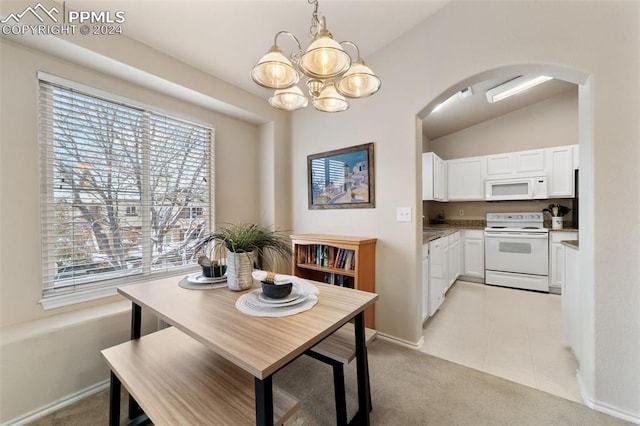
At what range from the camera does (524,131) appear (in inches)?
161

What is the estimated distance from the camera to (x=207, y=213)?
273cm

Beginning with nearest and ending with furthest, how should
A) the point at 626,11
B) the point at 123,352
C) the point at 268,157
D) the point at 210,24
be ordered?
the point at 123,352 → the point at 626,11 → the point at 210,24 → the point at 268,157

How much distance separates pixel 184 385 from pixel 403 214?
193 centimetres

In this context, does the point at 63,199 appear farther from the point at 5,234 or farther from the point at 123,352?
the point at 123,352

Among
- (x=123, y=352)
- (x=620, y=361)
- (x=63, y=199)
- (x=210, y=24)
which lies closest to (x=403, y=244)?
(x=620, y=361)

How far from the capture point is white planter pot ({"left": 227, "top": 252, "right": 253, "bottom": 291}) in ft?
4.50

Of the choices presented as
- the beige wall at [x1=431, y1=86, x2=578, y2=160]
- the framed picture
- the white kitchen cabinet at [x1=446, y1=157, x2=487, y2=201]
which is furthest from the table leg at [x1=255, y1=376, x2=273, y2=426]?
the beige wall at [x1=431, y1=86, x2=578, y2=160]

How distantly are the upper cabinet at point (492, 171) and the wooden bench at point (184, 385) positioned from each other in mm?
3770

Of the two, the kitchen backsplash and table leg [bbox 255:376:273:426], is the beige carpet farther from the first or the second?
the kitchen backsplash

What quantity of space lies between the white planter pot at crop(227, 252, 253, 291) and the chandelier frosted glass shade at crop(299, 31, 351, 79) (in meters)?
1.03

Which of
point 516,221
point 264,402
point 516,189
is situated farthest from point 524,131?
point 264,402

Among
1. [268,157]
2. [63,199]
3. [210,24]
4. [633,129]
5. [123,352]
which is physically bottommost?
[123,352]

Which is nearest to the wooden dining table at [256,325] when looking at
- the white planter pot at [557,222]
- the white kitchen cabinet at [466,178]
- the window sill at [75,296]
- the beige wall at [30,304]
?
the beige wall at [30,304]

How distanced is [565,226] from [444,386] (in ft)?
12.5
